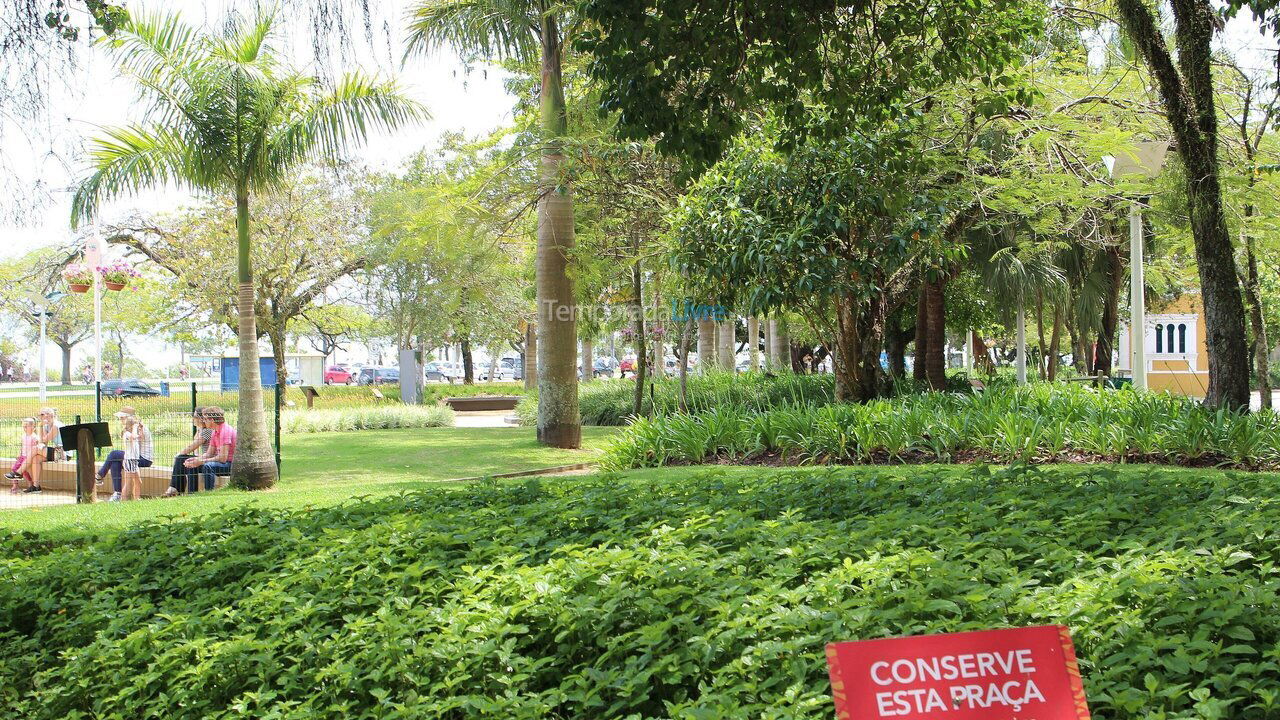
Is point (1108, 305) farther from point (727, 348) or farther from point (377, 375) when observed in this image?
point (377, 375)

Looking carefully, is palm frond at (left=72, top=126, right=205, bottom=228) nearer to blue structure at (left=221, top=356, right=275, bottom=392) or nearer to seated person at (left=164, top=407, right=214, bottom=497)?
seated person at (left=164, top=407, right=214, bottom=497)

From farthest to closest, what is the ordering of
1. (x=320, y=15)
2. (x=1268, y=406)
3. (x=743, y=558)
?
(x=1268, y=406)
(x=320, y=15)
(x=743, y=558)

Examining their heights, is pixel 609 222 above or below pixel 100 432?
above

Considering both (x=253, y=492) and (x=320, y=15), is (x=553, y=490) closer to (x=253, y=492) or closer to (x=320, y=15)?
(x=320, y=15)

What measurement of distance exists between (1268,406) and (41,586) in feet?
34.7

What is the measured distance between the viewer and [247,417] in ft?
41.1

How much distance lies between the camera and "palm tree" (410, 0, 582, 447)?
613 inches

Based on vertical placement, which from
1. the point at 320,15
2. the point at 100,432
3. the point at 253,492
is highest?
the point at 320,15

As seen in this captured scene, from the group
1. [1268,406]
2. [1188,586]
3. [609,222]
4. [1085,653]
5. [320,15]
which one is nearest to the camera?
[1085,653]

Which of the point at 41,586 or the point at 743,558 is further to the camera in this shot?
the point at 41,586

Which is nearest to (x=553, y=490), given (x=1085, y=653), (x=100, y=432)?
(x=1085, y=653)

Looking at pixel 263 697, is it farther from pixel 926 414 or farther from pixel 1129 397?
pixel 1129 397

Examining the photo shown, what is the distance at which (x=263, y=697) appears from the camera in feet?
10.3

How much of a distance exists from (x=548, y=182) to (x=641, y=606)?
42.0 feet
